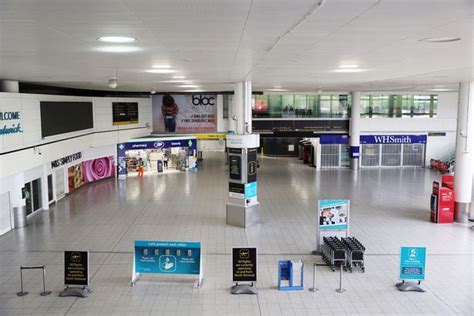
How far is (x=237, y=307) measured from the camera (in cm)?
883

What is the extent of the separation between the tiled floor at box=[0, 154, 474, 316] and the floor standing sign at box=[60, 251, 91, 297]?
22 cm

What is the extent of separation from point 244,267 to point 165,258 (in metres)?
1.89

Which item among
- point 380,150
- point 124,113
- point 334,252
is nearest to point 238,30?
point 334,252

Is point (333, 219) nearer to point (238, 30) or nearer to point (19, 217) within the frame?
point (238, 30)

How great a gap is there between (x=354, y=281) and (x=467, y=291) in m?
2.37

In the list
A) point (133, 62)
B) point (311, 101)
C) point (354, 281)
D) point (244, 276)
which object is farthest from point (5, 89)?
point (311, 101)

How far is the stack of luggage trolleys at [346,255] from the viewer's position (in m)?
10.7

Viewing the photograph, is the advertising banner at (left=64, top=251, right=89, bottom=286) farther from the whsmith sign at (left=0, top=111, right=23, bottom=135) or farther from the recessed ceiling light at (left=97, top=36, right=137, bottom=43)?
the whsmith sign at (left=0, top=111, right=23, bottom=135)

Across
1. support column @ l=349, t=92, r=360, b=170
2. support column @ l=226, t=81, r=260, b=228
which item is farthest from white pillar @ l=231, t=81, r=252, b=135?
support column @ l=349, t=92, r=360, b=170

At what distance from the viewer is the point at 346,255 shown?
10828 mm

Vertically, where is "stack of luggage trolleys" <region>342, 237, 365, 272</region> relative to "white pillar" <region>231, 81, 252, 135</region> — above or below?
below

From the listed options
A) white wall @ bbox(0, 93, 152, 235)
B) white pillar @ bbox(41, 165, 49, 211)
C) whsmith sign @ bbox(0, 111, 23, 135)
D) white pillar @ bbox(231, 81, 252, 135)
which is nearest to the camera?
whsmith sign @ bbox(0, 111, 23, 135)

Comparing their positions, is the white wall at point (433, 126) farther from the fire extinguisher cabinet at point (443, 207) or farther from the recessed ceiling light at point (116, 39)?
the recessed ceiling light at point (116, 39)

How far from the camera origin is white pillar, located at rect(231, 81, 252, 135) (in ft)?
50.8
